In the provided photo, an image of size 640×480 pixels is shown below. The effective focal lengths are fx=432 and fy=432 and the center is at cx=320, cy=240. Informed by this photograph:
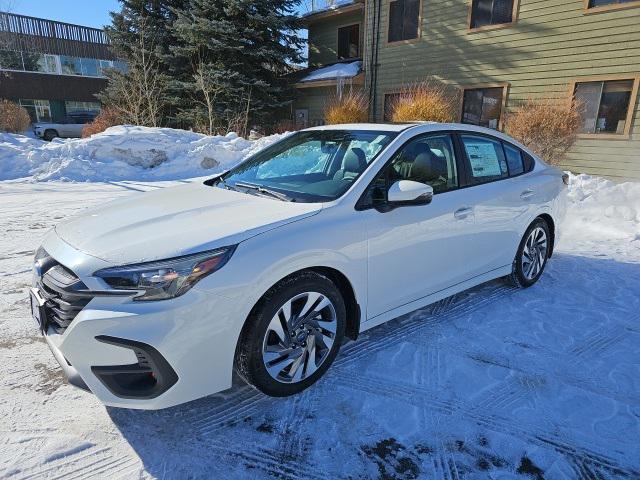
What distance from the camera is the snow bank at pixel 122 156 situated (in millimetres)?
10102

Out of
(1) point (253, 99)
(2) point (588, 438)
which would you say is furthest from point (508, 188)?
(1) point (253, 99)

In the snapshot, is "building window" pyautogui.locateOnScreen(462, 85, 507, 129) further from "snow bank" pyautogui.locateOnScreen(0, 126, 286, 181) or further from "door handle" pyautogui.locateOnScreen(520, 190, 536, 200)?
"door handle" pyautogui.locateOnScreen(520, 190, 536, 200)

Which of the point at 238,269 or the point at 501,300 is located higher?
the point at 238,269

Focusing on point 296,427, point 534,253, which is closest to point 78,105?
point 534,253

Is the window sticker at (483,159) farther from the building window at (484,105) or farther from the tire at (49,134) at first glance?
the tire at (49,134)

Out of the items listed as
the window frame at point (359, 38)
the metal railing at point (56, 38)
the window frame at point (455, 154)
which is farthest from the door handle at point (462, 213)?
the metal railing at point (56, 38)

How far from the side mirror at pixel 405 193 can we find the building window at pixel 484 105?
10.9 m

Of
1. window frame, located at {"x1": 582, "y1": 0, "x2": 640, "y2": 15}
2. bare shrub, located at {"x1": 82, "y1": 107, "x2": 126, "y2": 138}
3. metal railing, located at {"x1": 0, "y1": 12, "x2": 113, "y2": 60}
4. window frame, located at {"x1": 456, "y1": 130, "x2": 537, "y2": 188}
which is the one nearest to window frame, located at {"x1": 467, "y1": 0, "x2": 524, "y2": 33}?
window frame, located at {"x1": 582, "y1": 0, "x2": 640, "y2": 15}

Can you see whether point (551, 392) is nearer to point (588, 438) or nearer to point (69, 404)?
point (588, 438)

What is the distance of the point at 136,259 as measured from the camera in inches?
83.6

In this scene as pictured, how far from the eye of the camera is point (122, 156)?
1103 cm

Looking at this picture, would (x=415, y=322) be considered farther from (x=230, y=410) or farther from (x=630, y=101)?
(x=630, y=101)

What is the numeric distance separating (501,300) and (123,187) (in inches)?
311

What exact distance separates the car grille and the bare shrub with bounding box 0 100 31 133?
22.4 m
